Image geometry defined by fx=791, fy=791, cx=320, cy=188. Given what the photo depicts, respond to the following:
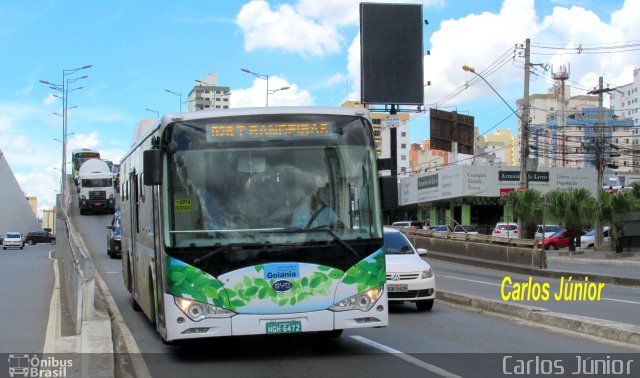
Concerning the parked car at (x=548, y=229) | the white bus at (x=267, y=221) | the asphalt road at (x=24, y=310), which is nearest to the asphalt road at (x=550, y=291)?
the white bus at (x=267, y=221)

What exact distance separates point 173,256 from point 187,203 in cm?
65

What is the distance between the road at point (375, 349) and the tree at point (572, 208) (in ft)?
92.9

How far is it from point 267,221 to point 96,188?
5252 cm

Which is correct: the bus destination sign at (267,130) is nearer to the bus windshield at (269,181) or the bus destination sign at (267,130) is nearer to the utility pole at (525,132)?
the bus windshield at (269,181)

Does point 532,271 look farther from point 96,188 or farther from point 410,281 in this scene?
point 96,188

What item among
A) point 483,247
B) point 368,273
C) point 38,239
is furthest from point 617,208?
point 38,239

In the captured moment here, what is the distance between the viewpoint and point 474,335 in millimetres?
12039

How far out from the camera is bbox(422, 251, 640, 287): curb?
77.7 feet

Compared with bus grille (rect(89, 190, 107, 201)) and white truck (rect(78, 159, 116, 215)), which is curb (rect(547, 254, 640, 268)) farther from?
bus grille (rect(89, 190, 107, 201))

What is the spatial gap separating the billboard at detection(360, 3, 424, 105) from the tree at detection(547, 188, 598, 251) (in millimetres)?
8884

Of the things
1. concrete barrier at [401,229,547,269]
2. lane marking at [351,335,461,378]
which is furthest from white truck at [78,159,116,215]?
lane marking at [351,335,461,378]

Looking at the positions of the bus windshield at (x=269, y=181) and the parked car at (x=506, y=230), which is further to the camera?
the parked car at (x=506, y=230)

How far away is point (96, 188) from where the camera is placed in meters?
59.4

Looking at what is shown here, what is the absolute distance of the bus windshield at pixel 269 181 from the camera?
9398mm
